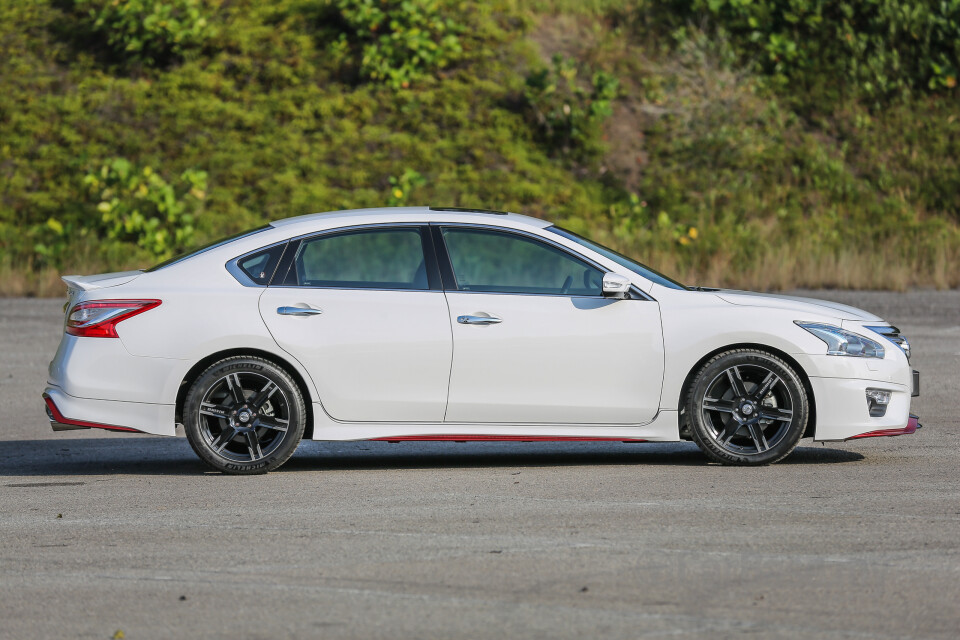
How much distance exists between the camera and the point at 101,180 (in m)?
24.3

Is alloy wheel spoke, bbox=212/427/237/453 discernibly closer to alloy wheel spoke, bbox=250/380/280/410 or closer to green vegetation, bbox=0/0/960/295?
alloy wheel spoke, bbox=250/380/280/410

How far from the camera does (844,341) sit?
8.73 meters

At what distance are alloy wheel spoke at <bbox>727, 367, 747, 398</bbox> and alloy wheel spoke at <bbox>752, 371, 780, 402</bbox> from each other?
9 cm

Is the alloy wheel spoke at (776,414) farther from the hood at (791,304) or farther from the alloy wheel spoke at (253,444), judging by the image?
the alloy wheel spoke at (253,444)

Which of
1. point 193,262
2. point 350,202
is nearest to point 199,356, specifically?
point 193,262

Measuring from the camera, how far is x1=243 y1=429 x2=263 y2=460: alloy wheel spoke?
8625 millimetres

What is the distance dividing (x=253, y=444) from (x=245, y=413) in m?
0.20

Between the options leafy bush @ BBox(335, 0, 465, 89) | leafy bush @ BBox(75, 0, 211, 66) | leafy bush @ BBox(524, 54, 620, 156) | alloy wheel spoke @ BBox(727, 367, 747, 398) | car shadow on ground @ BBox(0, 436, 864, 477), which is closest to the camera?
alloy wheel spoke @ BBox(727, 367, 747, 398)

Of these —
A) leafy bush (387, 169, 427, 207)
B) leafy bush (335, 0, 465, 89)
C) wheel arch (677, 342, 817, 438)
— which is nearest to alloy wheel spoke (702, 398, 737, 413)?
wheel arch (677, 342, 817, 438)

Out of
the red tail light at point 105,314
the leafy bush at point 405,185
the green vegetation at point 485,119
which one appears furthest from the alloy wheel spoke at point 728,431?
the leafy bush at point 405,185

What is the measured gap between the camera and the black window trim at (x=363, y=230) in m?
8.70

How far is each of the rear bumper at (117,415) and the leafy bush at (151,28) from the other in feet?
64.2

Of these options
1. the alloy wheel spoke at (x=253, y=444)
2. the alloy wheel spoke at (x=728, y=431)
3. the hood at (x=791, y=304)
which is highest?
the hood at (x=791, y=304)

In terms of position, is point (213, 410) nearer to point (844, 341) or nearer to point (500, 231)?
point (500, 231)
